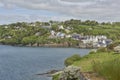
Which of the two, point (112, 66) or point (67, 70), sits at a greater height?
point (112, 66)

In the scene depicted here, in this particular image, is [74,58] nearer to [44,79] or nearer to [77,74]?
[44,79]

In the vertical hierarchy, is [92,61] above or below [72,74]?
below

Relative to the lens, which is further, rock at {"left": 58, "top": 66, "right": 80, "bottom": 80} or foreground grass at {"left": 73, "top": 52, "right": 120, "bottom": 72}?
foreground grass at {"left": 73, "top": 52, "right": 120, "bottom": 72}

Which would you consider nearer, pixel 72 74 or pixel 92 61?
pixel 72 74

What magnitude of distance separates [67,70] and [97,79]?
776 centimetres

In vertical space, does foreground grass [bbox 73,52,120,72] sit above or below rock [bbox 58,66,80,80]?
below

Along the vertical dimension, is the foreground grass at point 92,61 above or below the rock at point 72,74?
below

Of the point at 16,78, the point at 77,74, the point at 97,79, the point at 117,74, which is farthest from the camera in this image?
the point at 16,78

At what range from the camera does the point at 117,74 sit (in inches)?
934

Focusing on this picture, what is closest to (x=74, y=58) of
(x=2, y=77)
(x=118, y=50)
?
(x=118, y=50)

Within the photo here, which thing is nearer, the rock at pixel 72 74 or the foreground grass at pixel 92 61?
the rock at pixel 72 74

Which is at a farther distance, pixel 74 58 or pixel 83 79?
pixel 74 58

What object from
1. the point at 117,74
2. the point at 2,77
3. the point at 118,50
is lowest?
the point at 2,77

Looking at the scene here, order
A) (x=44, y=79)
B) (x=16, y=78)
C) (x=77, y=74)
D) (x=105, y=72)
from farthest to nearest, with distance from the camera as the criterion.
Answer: (x=16, y=78) < (x=44, y=79) < (x=77, y=74) < (x=105, y=72)
